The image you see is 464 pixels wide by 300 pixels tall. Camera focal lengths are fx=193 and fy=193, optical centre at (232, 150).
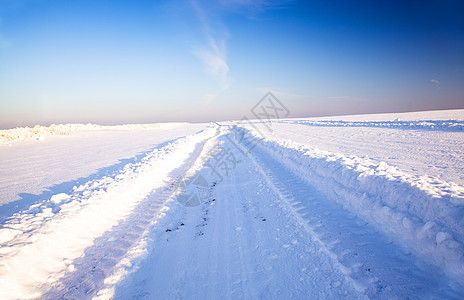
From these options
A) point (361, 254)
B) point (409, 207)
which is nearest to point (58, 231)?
point (361, 254)

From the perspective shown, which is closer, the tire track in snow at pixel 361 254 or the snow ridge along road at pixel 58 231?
the tire track in snow at pixel 361 254

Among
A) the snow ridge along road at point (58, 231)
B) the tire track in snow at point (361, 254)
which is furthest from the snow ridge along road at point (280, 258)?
the snow ridge along road at point (58, 231)

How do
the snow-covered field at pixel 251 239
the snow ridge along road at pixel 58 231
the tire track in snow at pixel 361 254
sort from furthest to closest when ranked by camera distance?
the snow ridge along road at pixel 58 231 < the snow-covered field at pixel 251 239 < the tire track in snow at pixel 361 254

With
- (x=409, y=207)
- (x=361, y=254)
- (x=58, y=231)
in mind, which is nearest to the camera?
(x=361, y=254)

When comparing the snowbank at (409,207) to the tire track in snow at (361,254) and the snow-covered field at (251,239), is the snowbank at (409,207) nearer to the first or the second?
the snow-covered field at (251,239)

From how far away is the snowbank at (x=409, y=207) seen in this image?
258 centimetres

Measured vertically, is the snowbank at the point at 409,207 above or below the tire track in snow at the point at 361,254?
above

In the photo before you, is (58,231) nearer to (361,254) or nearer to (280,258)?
(280,258)

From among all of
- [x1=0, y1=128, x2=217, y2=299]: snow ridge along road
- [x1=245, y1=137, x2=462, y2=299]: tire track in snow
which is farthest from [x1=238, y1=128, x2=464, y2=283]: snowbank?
[x1=0, y1=128, x2=217, y2=299]: snow ridge along road

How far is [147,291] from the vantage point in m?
2.59

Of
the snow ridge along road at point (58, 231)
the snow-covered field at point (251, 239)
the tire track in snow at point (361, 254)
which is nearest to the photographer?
the tire track in snow at point (361, 254)

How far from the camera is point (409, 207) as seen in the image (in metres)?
3.38

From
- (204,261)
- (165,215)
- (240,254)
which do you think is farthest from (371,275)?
(165,215)

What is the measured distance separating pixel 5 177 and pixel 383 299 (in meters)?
13.1
